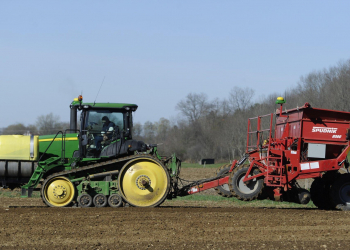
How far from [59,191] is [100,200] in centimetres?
105

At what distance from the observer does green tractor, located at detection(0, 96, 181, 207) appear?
11.5 m

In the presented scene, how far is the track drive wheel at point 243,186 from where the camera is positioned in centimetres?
1169

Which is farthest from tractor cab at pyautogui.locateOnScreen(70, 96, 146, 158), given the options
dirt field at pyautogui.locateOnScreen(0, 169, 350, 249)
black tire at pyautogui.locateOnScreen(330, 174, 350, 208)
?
black tire at pyautogui.locateOnScreen(330, 174, 350, 208)

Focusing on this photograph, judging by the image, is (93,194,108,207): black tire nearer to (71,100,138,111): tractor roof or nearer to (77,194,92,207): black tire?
(77,194,92,207): black tire

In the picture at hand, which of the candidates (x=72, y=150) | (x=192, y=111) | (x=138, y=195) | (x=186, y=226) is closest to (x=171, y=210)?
(x=138, y=195)

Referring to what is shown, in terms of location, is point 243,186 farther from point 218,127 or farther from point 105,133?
point 218,127

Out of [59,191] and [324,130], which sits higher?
[324,130]

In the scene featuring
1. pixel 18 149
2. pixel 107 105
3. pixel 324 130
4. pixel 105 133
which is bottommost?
pixel 18 149

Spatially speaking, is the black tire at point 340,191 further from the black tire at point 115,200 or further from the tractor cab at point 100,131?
the black tire at point 115,200

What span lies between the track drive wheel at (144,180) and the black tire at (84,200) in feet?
2.77

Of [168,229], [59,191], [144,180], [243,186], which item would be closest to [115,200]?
[144,180]

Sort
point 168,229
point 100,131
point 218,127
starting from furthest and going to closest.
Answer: point 218,127 < point 100,131 < point 168,229

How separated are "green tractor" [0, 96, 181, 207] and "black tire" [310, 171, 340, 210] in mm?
4291

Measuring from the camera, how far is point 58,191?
11.4 m
